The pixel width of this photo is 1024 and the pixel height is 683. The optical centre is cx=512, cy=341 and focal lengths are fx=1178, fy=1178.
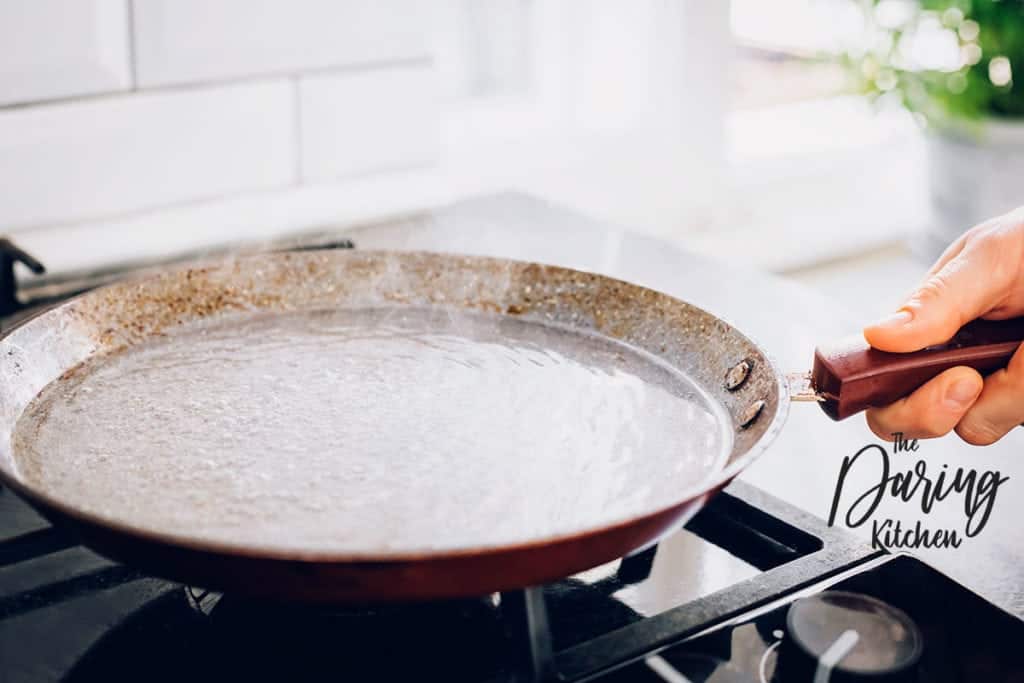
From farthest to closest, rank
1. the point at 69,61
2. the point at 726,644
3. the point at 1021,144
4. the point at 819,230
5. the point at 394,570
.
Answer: the point at 819,230
the point at 1021,144
the point at 69,61
the point at 726,644
the point at 394,570

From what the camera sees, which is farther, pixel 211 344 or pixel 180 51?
pixel 180 51

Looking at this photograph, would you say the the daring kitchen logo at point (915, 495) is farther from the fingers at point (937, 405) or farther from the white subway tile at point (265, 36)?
the white subway tile at point (265, 36)

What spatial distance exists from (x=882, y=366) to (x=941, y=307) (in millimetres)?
82

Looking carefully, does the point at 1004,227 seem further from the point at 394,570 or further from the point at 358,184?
the point at 358,184

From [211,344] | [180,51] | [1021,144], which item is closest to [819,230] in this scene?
[1021,144]

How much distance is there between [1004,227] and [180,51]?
82 centimetres

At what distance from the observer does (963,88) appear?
6.19 feet

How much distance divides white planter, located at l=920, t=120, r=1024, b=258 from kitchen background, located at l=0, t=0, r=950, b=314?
136 millimetres

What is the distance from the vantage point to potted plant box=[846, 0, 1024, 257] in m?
1.84

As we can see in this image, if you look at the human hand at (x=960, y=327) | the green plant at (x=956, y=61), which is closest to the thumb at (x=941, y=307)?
the human hand at (x=960, y=327)

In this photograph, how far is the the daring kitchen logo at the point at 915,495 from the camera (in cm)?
79

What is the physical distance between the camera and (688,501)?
56 centimetres

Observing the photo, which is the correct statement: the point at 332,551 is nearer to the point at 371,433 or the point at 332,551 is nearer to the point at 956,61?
the point at 371,433

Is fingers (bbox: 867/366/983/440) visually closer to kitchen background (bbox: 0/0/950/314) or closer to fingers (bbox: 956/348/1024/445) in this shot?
fingers (bbox: 956/348/1024/445)
